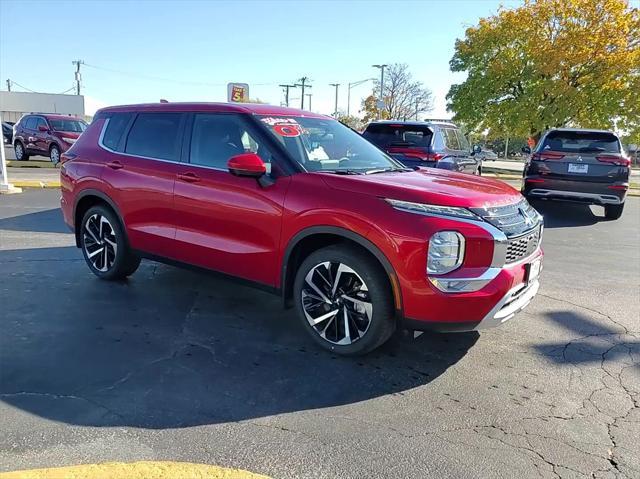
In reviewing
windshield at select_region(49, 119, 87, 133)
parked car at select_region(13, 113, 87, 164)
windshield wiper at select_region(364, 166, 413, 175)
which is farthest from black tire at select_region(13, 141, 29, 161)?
windshield wiper at select_region(364, 166, 413, 175)

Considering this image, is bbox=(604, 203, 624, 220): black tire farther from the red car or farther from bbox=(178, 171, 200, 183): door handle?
bbox=(178, 171, 200, 183): door handle

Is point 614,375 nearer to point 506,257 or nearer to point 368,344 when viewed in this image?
point 506,257

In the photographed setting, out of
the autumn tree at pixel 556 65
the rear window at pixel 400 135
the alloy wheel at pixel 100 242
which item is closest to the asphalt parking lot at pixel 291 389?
the alloy wheel at pixel 100 242

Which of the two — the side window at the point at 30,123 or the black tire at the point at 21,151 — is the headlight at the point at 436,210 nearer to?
the side window at the point at 30,123

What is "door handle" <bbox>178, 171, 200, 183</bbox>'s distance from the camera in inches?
173

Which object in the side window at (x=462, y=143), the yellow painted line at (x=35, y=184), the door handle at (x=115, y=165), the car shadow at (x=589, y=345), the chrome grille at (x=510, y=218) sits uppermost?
the side window at (x=462, y=143)

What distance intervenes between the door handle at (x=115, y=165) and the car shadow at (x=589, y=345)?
13.5 ft

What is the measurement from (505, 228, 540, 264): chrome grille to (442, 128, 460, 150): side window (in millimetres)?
6430

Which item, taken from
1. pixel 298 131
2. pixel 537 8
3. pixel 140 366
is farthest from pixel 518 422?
pixel 537 8

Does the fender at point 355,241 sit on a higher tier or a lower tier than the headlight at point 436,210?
lower

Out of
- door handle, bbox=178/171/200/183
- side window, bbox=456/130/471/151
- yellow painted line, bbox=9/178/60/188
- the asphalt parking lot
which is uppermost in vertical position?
side window, bbox=456/130/471/151

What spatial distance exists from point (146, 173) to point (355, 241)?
2.34 meters

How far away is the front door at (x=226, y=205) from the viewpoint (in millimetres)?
3979

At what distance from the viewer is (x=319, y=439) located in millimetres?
2748
